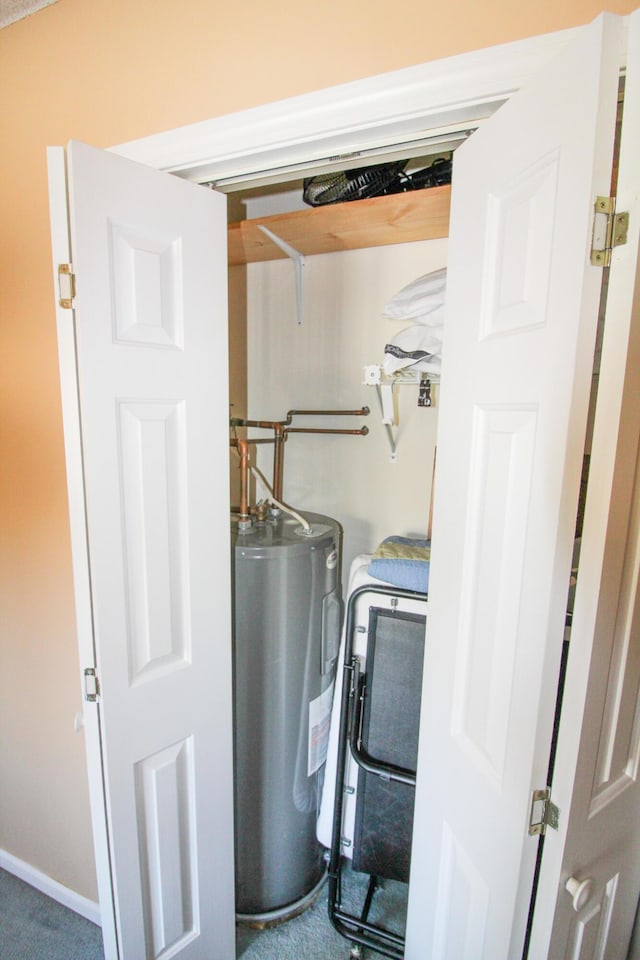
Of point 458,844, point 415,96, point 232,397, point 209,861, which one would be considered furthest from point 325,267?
point 209,861

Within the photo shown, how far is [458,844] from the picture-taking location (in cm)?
83

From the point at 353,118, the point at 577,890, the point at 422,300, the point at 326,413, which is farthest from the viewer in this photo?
the point at 326,413

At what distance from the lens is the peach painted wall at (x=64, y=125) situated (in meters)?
0.74

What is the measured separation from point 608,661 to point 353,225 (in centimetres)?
127

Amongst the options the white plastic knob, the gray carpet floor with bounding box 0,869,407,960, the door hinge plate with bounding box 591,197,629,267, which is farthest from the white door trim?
the gray carpet floor with bounding box 0,869,407,960

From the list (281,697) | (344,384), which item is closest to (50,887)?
(281,697)

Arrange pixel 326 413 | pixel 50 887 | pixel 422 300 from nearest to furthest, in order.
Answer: pixel 422 300, pixel 50 887, pixel 326 413

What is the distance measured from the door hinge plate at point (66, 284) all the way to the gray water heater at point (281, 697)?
2.30 ft

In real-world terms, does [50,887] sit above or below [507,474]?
below

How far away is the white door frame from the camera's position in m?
0.68

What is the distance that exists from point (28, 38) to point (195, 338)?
825mm

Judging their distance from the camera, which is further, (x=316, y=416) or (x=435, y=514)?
(x=316, y=416)

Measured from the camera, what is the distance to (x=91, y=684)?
92 centimetres

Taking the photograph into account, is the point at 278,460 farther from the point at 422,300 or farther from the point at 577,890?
the point at 577,890
